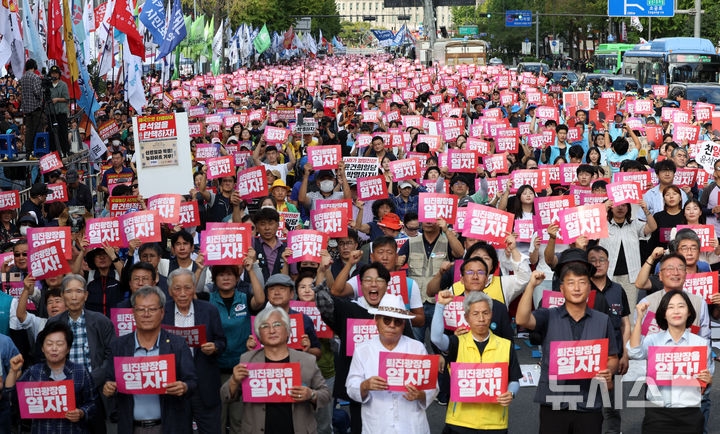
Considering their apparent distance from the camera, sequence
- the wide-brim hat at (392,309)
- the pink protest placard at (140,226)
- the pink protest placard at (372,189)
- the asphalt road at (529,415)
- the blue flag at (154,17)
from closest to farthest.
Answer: the wide-brim hat at (392,309) → the asphalt road at (529,415) → the pink protest placard at (140,226) → the pink protest placard at (372,189) → the blue flag at (154,17)

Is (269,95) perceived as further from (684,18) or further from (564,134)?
(684,18)

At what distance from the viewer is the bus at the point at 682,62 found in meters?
38.0

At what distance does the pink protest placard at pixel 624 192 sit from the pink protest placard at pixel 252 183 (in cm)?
369

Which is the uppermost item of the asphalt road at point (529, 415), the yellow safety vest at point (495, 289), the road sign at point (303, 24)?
the road sign at point (303, 24)

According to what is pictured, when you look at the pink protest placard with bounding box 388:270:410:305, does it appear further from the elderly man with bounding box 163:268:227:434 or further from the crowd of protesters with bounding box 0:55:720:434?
the elderly man with bounding box 163:268:227:434

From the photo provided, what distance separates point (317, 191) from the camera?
12.2 metres

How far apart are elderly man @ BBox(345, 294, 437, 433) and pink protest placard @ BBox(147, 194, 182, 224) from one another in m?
4.59

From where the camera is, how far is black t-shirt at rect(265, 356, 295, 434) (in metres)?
6.15

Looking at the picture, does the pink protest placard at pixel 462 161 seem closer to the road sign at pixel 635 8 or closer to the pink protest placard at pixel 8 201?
the pink protest placard at pixel 8 201

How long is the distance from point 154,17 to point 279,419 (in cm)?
1830

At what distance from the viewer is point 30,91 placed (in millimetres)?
17109

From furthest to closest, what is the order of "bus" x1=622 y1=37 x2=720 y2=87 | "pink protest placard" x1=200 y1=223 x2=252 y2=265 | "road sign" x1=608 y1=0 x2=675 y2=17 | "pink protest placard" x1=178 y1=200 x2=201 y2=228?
"road sign" x1=608 y1=0 x2=675 y2=17 → "bus" x1=622 y1=37 x2=720 y2=87 → "pink protest placard" x1=178 y1=200 x2=201 y2=228 → "pink protest placard" x1=200 y1=223 x2=252 y2=265

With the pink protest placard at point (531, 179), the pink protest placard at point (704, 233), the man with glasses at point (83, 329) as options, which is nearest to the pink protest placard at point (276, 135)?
the pink protest placard at point (531, 179)

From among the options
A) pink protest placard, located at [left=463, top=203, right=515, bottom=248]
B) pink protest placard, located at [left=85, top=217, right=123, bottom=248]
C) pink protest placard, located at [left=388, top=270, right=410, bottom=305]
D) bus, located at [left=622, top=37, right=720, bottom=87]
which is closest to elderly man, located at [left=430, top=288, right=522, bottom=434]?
pink protest placard, located at [left=388, top=270, right=410, bottom=305]
